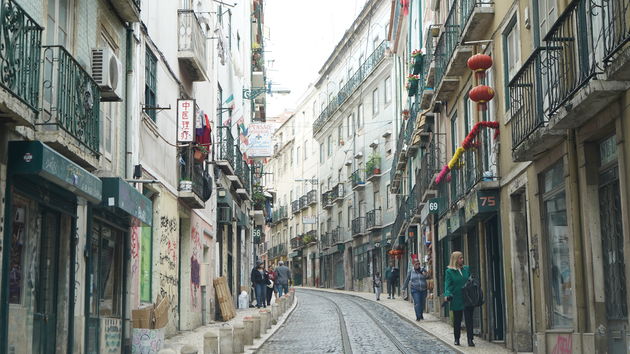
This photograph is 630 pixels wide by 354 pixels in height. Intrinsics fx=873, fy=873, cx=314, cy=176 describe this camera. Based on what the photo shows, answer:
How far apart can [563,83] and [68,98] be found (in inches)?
228

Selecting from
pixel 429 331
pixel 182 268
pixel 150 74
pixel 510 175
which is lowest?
pixel 429 331

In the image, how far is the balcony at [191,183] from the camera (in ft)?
62.1

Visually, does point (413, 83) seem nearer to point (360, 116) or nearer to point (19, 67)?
point (19, 67)

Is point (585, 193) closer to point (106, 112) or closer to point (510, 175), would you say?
point (510, 175)

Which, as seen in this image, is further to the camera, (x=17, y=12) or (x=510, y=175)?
(x=510, y=175)

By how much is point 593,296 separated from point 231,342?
18.1ft

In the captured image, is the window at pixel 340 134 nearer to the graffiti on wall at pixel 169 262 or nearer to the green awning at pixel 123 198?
the graffiti on wall at pixel 169 262

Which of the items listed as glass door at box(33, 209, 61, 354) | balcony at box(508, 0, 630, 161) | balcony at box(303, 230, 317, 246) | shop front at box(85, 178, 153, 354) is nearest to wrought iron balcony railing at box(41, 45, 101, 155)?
shop front at box(85, 178, 153, 354)

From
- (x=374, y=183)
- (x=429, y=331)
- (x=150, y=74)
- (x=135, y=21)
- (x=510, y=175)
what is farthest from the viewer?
(x=374, y=183)

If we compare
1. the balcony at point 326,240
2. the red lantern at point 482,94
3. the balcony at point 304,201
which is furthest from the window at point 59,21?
the balcony at point 304,201

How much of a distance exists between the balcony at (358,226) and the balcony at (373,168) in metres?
3.14

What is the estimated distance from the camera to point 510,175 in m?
14.8

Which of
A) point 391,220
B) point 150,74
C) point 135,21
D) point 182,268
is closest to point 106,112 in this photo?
point 135,21

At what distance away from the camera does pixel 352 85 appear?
1988 inches
